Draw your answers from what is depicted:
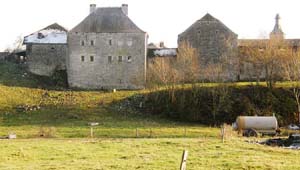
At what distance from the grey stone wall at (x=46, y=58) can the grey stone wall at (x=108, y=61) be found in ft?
8.45

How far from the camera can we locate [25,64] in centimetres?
5497

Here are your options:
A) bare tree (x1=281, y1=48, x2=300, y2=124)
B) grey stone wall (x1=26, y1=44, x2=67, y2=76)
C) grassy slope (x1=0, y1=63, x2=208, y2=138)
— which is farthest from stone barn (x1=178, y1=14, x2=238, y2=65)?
grey stone wall (x1=26, y1=44, x2=67, y2=76)

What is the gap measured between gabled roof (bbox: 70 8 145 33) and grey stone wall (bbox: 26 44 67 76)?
353 cm

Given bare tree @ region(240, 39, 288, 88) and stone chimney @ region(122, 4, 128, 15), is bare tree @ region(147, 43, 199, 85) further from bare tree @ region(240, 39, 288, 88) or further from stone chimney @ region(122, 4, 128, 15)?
stone chimney @ region(122, 4, 128, 15)

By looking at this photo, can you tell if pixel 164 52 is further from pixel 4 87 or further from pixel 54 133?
pixel 54 133

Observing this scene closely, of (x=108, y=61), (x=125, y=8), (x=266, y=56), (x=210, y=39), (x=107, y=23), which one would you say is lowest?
(x=108, y=61)

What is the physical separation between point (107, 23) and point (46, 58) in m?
8.01

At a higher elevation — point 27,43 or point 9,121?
point 27,43

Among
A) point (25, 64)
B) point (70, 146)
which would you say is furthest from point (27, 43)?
point (70, 146)

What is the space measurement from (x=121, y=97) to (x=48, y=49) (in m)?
13.3

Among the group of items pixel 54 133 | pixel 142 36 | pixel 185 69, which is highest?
pixel 142 36

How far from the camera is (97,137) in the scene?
28906mm

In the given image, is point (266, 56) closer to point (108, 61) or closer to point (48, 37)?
point (108, 61)

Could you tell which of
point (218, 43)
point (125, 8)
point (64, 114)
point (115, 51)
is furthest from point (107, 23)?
point (64, 114)
